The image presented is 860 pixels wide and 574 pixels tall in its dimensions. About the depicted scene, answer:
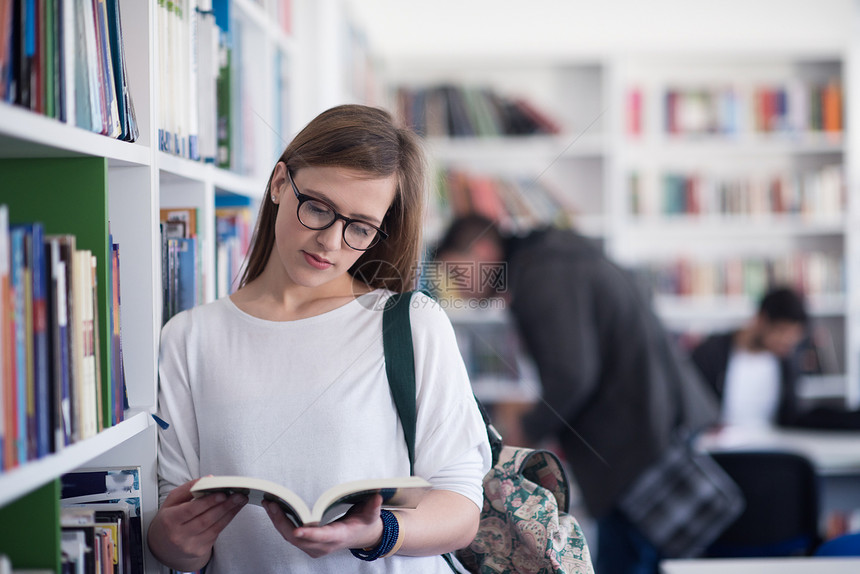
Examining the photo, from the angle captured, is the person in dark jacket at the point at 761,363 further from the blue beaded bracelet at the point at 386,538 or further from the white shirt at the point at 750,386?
the blue beaded bracelet at the point at 386,538

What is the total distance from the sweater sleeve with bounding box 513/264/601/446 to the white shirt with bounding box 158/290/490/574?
1047 millimetres

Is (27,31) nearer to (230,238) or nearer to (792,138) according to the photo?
(230,238)

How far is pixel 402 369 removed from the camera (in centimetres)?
106

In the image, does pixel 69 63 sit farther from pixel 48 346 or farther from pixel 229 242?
pixel 229 242

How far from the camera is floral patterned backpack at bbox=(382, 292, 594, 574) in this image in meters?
1.06

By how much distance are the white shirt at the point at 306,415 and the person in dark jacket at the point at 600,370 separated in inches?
39.3

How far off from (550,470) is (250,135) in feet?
3.35

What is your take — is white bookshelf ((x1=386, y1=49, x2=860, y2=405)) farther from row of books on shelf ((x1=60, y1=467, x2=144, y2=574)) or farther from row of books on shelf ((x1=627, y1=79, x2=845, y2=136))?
row of books on shelf ((x1=60, y1=467, x2=144, y2=574))

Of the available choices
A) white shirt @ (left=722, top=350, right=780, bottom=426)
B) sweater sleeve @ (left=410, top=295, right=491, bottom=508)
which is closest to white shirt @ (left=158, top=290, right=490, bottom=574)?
sweater sleeve @ (left=410, top=295, right=491, bottom=508)

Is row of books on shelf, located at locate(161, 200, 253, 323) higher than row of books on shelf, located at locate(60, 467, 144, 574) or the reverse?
higher

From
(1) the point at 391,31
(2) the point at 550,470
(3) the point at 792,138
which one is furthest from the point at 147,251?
(3) the point at 792,138

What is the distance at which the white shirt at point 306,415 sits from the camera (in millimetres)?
1038

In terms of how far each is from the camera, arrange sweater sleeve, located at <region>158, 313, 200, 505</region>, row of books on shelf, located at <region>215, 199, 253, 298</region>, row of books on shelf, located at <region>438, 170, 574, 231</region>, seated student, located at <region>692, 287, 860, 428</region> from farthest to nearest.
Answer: row of books on shelf, located at <region>438, 170, 574, 231</region> → seated student, located at <region>692, 287, 860, 428</region> → row of books on shelf, located at <region>215, 199, 253, 298</region> → sweater sleeve, located at <region>158, 313, 200, 505</region>

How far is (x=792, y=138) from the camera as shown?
3.53m
